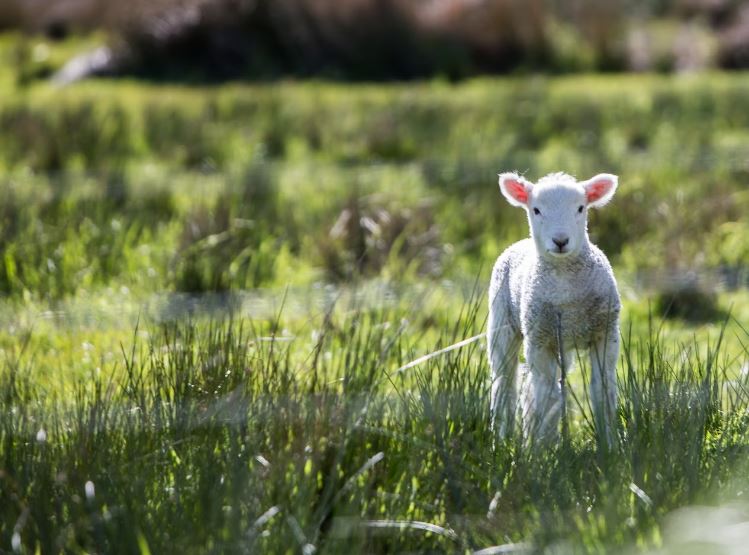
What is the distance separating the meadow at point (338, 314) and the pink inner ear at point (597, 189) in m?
0.56

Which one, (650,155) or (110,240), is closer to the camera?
(110,240)

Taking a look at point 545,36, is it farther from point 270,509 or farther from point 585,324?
point 270,509

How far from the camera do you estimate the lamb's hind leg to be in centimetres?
438

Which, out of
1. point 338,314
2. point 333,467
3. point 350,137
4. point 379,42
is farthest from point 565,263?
point 379,42

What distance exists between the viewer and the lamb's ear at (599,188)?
4656mm

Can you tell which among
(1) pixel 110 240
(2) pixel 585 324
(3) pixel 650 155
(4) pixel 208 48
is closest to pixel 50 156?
(1) pixel 110 240

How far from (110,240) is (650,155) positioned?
4.97 metres

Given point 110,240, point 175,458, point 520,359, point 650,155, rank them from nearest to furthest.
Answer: point 175,458 → point 520,359 → point 110,240 → point 650,155

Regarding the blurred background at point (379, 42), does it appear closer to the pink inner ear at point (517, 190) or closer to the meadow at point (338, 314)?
the meadow at point (338, 314)

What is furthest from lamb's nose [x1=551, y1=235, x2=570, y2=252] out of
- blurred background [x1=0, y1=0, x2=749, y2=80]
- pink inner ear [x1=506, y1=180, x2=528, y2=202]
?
blurred background [x1=0, y1=0, x2=749, y2=80]

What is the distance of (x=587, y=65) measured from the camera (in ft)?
56.2

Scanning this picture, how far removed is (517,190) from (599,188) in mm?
302

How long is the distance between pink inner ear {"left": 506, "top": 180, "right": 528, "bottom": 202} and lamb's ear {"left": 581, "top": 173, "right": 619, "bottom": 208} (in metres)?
0.22

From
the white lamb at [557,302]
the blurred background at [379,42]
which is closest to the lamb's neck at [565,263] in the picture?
the white lamb at [557,302]
